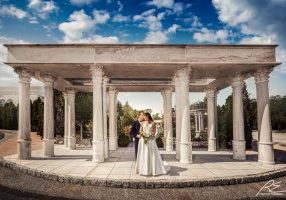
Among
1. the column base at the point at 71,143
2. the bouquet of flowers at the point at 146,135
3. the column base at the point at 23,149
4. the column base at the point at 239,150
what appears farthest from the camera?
the column base at the point at 71,143

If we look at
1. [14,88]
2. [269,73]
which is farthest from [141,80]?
[14,88]

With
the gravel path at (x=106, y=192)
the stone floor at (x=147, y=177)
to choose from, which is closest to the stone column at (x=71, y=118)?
the stone floor at (x=147, y=177)

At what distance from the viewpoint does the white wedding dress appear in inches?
392

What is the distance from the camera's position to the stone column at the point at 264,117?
12.4 metres

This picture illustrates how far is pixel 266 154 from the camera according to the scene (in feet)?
40.6

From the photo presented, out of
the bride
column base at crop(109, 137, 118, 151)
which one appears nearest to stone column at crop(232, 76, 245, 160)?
the bride

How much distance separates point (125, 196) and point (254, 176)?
197 inches

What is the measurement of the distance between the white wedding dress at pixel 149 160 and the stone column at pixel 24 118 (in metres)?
6.67

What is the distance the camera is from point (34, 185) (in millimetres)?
9039

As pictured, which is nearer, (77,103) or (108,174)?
(108,174)

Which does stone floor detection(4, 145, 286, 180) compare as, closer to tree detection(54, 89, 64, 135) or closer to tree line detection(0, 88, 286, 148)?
tree line detection(0, 88, 286, 148)

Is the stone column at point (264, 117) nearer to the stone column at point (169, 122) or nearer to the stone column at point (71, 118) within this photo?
the stone column at point (169, 122)

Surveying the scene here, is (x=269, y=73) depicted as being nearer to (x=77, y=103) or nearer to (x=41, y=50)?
(x=41, y=50)

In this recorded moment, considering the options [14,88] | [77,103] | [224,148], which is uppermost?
[14,88]
